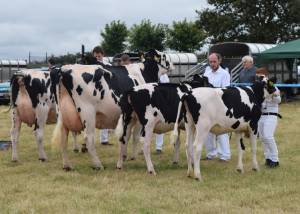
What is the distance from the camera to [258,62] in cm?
2697

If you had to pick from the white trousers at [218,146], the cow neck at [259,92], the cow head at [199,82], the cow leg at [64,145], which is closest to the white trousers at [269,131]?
the cow neck at [259,92]

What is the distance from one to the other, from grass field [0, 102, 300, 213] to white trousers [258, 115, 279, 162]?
12.3 inches

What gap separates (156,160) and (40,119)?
8.20ft

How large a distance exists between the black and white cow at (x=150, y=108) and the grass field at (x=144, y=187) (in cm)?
74

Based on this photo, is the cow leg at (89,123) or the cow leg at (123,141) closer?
the cow leg at (89,123)

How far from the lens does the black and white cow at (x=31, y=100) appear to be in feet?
34.1

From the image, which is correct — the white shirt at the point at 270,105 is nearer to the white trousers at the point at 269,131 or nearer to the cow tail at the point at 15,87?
the white trousers at the point at 269,131

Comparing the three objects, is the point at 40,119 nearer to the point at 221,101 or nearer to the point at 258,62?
the point at 221,101

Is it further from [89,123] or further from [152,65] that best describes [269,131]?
[89,123]

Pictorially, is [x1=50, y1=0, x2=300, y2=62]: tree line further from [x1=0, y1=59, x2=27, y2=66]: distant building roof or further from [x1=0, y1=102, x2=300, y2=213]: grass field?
[x1=0, y1=102, x2=300, y2=213]: grass field

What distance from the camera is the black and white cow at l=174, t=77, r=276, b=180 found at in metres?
8.38

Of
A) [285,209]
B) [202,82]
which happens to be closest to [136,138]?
[202,82]

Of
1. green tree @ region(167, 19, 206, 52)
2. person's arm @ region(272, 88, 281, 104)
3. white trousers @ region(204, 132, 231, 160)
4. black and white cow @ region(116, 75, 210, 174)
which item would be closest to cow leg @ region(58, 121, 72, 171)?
black and white cow @ region(116, 75, 210, 174)

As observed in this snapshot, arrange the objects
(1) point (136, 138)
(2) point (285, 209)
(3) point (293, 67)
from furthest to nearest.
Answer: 1. (3) point (293, 67)
2. (1) point (136, 138)
3. (2) point (285, 209)
